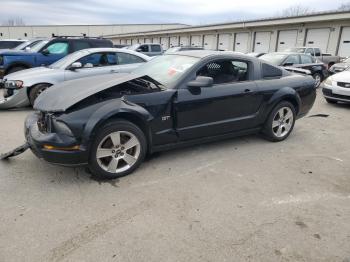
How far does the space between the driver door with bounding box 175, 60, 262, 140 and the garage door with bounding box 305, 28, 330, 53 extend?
810 inches

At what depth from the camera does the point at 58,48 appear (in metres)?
10.4

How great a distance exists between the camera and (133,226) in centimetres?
292

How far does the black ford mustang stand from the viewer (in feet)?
11.6

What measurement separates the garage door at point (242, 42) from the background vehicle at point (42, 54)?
22.0 metres

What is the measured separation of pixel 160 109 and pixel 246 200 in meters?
1.58

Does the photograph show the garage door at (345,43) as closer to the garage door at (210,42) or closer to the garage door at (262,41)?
the garage door at (262,41)

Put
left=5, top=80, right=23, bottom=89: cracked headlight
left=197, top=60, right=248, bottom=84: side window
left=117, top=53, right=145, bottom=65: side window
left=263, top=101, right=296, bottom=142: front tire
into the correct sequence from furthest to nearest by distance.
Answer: left=117, top=53, right=145, bottom=65: side window, left=5, top=80, right=23, bottom=89: cracked headlight, left=263, top=101, right=296, bottom=142: front tire, left=197, top=60, right=248, bottom=84: side window

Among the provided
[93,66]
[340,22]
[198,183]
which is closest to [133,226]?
[198,183]

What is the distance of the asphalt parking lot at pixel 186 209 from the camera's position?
262cm

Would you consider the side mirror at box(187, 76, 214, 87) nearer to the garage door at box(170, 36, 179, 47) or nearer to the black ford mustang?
the black ford mustang

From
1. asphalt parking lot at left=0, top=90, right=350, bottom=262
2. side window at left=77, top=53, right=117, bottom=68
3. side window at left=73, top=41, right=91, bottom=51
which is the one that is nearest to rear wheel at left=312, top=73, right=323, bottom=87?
side window at left=77, top=53, right=117, bottom=68

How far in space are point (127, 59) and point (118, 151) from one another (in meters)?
4.96

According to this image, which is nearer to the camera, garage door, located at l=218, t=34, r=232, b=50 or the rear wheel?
the rear wheel

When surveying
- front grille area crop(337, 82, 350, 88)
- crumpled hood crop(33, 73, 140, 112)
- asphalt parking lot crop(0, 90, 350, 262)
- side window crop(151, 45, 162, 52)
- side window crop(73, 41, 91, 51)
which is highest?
side window crop(73, 41, 91, 51)
